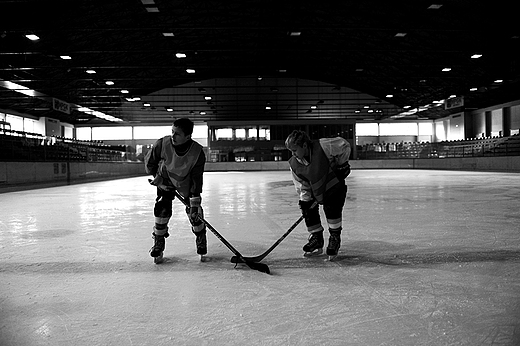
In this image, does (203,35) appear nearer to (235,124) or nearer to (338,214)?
(235,124)

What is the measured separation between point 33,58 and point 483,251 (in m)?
28.3

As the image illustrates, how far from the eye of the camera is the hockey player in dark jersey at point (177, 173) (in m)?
3.87

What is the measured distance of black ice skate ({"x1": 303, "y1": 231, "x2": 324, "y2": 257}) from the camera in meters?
4.14

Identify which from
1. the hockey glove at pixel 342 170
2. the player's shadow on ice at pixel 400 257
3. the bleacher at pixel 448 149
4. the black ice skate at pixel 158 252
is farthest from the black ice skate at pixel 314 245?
the bleacher at pixel 448 149

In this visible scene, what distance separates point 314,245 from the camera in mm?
4172

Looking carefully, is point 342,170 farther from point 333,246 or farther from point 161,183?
point 161,183

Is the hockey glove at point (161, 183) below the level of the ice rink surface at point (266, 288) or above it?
above

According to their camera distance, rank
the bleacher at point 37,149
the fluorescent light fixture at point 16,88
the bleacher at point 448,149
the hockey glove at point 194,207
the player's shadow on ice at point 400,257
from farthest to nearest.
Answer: the bleacher at point 448,149
the fluorescent light fixture at point 16,88
the bleacher at point 37,149
the hockey glove at point 194,207
the player's shadow on ice at point 400,257

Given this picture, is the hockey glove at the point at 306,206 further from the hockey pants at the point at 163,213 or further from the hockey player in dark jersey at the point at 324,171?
the hockey pants at the point at 163,213

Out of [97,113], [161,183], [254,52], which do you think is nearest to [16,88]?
[97,113]

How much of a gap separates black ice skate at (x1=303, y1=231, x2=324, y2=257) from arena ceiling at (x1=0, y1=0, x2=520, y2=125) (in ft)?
44.9

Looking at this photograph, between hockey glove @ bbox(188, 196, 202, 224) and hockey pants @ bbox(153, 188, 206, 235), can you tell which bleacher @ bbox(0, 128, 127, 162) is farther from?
hockey glove @ bbox(188, 196, 202, 224)

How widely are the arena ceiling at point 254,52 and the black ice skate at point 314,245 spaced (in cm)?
1370

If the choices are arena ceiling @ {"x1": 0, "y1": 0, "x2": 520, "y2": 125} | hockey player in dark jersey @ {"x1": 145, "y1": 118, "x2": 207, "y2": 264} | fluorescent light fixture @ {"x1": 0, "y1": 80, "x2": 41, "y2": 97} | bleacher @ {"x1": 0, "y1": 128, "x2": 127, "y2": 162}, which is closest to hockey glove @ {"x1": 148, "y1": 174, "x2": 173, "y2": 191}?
hockey player in dark jersey @ {"x1": 145, "y1": 118, "x2": 207, "y2": 264}
